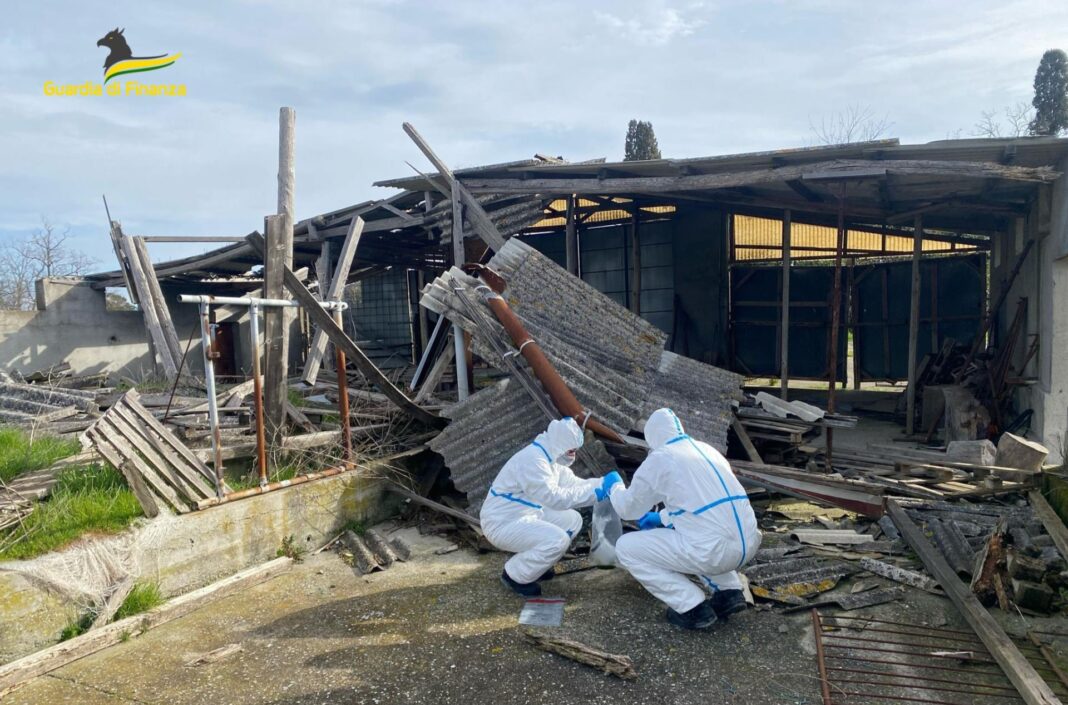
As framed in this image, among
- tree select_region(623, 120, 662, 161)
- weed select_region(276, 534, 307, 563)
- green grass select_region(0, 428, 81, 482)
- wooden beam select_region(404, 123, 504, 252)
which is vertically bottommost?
weed select_region(276, 534, 307, 563)

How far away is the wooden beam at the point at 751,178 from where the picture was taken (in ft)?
20.3

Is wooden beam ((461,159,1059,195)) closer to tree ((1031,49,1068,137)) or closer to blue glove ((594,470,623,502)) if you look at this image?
blue glove ((594,470,623,502))

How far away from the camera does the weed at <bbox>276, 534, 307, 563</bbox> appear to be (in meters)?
5.51

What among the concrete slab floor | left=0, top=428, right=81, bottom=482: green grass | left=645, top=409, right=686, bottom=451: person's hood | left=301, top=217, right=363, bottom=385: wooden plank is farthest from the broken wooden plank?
left=0, top=428, right=81, bottom=482: green grass

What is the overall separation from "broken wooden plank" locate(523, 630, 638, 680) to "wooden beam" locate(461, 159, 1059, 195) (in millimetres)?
5454

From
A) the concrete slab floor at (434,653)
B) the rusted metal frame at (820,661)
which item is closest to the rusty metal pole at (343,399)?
the concrete slab floor at (434,653)

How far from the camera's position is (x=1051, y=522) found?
431 cm

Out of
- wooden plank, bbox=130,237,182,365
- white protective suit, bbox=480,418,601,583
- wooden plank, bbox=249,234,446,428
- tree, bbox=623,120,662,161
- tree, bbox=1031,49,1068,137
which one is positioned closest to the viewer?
white protective suit, bbox=480,418,601,583

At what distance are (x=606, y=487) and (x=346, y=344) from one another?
2.66 meters

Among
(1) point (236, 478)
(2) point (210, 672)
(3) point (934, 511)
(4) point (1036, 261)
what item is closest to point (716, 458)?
(3) point (934, 511)

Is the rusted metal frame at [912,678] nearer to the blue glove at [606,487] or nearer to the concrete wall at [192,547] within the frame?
the blue glove at [606,487]

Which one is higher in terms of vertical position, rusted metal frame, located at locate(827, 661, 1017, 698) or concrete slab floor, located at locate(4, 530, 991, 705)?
rusted metal frame, located at locate(827, 661, 1017, 698)

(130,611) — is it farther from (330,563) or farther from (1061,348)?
(1061,348)

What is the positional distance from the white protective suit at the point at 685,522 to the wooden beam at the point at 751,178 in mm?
4079
